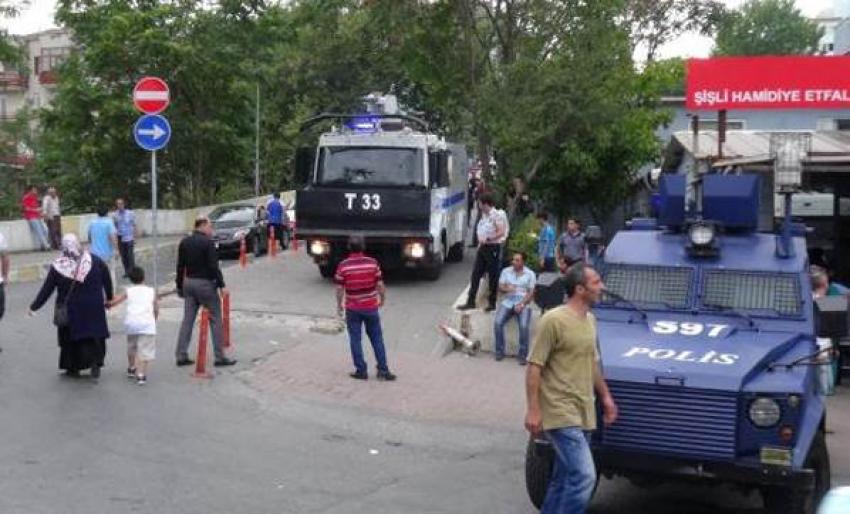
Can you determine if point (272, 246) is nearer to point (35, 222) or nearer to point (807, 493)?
point (35, 222)

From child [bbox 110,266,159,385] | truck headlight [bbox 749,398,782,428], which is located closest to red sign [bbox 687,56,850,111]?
child [bbox 110,266,159,385]

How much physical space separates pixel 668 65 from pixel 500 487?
74.0 feet

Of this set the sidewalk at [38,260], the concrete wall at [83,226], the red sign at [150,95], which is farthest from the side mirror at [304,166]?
the concrete wall at [83,226]

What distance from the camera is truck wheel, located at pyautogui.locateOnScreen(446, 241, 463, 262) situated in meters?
23.4

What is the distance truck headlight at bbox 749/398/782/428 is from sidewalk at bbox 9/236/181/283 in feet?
46.3

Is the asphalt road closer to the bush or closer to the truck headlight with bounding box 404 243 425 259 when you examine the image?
the bush

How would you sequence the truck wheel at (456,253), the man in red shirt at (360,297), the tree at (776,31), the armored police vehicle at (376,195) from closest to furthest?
the man in red shirt at (360,297) < the armored police vehicle at (376,195) < the truck wheel at (456,253) < the tree at (776,31)

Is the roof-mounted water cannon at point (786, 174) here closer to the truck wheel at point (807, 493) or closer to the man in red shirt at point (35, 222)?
the truck wheel at point (807, 493)

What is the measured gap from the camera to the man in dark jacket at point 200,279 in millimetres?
12766

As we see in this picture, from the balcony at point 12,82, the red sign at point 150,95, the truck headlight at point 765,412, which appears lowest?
the truck headlight at point 765,412

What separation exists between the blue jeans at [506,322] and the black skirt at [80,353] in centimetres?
505

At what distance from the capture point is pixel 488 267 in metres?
16.1

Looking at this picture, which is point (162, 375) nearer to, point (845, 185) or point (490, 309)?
point (490, 309)

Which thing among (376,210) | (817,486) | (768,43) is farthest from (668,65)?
(768,43)
